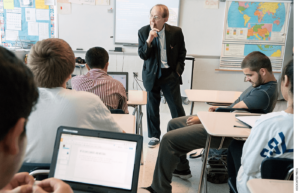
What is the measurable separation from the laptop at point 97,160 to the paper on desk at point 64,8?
486 centimetres

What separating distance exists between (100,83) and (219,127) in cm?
90

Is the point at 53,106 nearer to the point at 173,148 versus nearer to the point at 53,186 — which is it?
the point at 53,186

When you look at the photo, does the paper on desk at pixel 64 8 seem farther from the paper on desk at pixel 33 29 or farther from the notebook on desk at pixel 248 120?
the notebook on desk at pixel 248 120

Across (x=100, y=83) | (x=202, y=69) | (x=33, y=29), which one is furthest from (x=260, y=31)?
(x=33, y=29)

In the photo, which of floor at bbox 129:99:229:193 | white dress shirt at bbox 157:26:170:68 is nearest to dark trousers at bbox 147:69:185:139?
white dress shirt at bbox 157:26:170:68

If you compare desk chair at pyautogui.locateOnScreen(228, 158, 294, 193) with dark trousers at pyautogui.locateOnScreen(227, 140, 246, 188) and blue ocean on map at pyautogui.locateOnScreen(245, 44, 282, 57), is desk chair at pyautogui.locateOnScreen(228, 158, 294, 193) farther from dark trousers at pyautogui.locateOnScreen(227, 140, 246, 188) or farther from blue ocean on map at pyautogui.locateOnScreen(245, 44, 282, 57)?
blue ocean on map at pyautogui.locateOnScreen(245, 44, 282, 57)

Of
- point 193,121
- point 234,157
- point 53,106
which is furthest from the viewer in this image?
point 193,121

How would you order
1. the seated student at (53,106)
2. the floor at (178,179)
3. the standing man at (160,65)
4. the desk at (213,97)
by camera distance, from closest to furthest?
the seated student at (53,106)
the floor at (178,179)
the desk at (213,97)
the standing man at (160,65)

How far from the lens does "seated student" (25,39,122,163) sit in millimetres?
1043

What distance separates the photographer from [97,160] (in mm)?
917

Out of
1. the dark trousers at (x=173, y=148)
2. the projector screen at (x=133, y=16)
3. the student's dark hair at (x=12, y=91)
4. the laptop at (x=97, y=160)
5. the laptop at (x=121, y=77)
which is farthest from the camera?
the projector screen at (x=133, y=16)

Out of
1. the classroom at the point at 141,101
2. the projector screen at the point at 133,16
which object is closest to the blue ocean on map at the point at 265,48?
the classroom at the point at 141,101

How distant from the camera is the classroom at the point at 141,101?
35.5 inches

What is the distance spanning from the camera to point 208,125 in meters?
1.70
